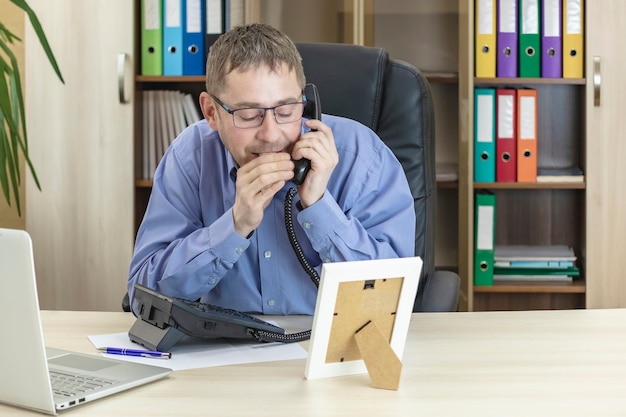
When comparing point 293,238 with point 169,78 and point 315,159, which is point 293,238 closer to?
point 315,159

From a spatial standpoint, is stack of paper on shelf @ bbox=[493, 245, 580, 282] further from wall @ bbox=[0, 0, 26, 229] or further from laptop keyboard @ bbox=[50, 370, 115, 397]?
laptop keyboard @ bbox=[50, 370, 115, 397]

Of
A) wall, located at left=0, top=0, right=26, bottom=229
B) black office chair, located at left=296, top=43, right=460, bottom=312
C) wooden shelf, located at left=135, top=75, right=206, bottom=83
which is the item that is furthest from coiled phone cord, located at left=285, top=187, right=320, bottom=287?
wall, located at left=0, top=0, right=26, bottom=229

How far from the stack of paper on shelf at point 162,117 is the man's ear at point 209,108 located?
1496 mm

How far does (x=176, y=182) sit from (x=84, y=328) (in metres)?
0.43

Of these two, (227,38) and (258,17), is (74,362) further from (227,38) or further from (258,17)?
(258,17)

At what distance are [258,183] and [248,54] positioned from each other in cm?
24

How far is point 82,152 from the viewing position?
3256mm

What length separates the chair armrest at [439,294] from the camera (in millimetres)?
1879

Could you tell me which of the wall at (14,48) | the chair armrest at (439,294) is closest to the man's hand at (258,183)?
the chair armrest at (439,294)

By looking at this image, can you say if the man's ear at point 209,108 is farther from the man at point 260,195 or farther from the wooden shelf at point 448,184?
the wooden shelf at point 448,184

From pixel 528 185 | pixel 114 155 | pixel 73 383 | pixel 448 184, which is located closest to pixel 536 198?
pixel 528 185

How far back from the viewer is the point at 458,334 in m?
1.51

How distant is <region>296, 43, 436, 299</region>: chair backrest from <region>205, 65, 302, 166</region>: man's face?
42 centimetres

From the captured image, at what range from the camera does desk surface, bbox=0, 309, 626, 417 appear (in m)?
1.14
